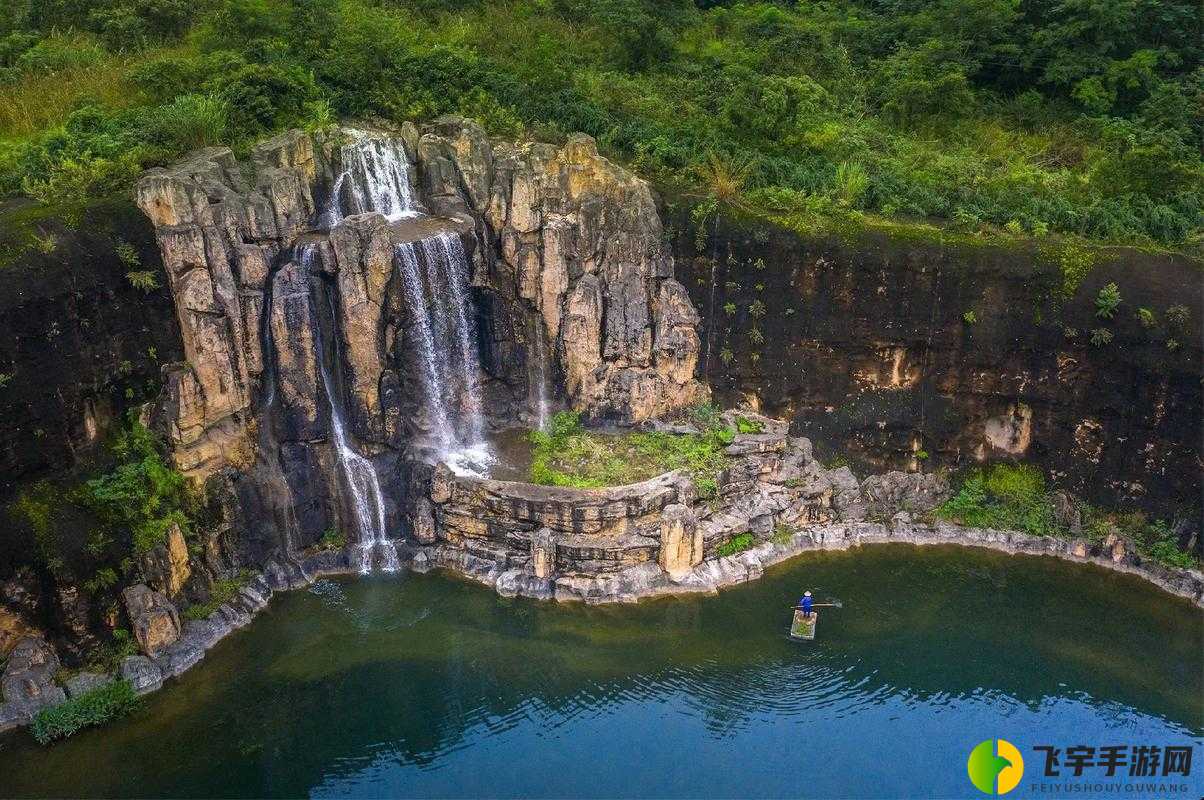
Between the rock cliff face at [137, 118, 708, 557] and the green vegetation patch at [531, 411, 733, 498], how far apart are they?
965 millimetres

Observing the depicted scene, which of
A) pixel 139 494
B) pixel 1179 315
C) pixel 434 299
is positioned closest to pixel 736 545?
pixel 434 299

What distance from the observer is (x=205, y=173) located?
2130 centimetres

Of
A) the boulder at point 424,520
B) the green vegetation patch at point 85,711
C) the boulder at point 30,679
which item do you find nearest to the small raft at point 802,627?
the boulder at point 424,520

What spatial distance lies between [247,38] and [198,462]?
13.6m

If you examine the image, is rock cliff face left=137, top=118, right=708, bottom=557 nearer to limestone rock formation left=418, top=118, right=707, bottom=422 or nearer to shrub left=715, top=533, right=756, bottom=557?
limestone rock formation left=418, top=118, right=707, bottom=422

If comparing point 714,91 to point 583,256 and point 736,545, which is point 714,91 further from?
point 736,545

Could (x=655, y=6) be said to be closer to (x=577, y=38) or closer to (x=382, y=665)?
(x=577, y=38)

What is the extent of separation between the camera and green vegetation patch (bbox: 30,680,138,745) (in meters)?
17.3

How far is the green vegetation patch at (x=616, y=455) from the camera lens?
2322 cm

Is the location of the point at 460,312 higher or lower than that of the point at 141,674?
higher

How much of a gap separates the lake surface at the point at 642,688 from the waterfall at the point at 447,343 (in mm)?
3798

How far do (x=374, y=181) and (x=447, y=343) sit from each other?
466 centimetres

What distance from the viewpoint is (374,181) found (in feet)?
79.5

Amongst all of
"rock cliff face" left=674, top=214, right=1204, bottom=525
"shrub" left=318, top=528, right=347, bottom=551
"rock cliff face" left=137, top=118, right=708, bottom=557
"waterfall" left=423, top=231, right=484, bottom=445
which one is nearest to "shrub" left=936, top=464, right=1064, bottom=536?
"rock cliff face" left=674, top=214, right=1204, bottom=525
